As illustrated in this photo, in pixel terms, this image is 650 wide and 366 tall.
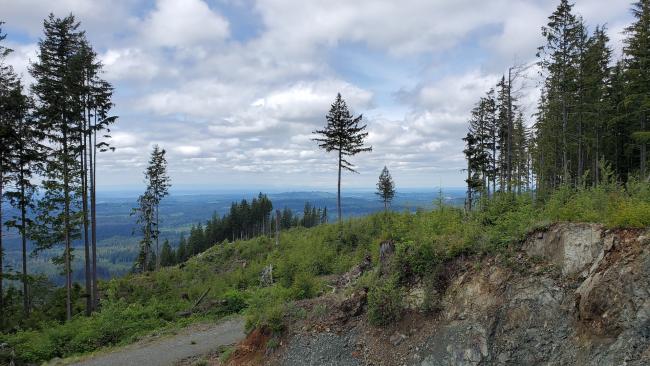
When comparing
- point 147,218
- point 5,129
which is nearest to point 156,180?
point 147,218

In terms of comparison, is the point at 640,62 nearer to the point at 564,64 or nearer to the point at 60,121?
the point at 564,64

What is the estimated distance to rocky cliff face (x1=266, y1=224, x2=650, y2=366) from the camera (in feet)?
16.5

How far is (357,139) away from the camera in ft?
102

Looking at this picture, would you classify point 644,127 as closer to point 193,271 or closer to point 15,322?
point 193,271

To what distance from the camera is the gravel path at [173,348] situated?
38.1 feet

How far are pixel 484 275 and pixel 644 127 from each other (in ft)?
96.3

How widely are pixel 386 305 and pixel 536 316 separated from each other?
2.98 meters

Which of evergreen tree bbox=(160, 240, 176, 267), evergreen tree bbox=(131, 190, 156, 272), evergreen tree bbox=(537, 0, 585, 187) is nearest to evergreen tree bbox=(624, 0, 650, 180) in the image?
evergreen tree bbox=(537, 0, 585, 187)

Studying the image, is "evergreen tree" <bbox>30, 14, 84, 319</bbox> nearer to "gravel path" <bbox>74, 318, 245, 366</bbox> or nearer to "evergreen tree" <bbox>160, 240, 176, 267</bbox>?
"gravel path" <bbox>74, 318, 245, 366</bbox>

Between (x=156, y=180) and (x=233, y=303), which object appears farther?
(x=156, y=180)

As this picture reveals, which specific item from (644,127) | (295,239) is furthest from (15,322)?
(644,127)

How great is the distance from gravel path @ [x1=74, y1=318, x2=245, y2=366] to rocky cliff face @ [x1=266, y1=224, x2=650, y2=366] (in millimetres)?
5263

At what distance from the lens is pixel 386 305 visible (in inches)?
314

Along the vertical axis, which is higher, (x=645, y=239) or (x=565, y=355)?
(x=645, y=239)
